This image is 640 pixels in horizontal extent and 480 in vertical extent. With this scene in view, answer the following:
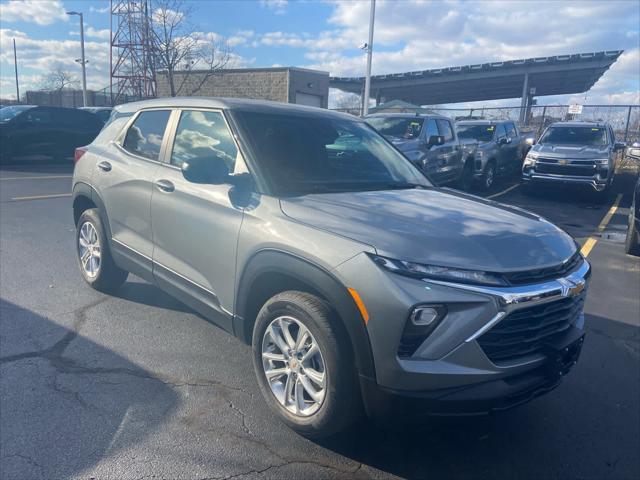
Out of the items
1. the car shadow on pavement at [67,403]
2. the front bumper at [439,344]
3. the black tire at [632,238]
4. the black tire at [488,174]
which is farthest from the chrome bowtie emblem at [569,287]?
the black tire at [488,174]

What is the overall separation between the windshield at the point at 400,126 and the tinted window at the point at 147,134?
624cm

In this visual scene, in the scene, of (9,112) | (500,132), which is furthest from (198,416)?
(9,112)

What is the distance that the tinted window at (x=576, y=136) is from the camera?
13031 millimetres

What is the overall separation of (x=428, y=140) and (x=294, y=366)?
26.0ft

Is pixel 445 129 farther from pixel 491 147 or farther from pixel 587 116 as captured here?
pixel 587 116

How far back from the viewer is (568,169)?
1228cm

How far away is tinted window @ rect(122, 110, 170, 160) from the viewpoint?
4301 mm

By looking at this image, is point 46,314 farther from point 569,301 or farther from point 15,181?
point 15,181

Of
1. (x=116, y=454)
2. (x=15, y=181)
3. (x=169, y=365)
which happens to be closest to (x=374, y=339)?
(x=116, y=454)

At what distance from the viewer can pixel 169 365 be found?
3.80 meters

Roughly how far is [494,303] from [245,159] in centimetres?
180

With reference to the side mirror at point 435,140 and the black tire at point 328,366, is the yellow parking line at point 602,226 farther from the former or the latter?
the black tire at point 328,366

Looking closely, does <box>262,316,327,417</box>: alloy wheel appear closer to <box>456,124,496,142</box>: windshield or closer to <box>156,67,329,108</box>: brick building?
<box>456,124,496,142</box>: windshield

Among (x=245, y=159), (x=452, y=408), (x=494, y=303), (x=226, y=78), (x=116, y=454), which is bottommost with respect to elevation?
(x=116, y=454)
